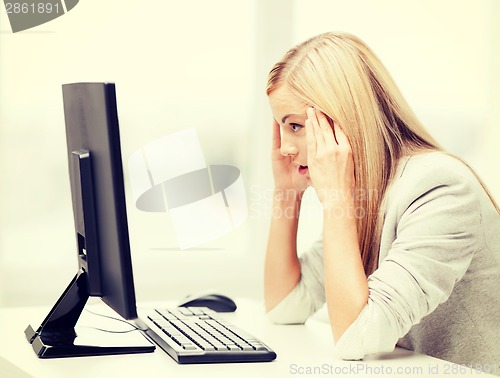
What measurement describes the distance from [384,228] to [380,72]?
33 cm

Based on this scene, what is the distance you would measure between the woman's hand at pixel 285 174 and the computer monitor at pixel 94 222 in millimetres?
542

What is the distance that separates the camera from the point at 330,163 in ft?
4.75

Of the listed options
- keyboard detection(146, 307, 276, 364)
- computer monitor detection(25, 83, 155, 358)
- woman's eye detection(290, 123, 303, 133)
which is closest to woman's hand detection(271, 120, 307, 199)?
woman's eye detection(290, 123, 303, 133)

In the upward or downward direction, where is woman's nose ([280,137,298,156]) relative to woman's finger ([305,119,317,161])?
downward

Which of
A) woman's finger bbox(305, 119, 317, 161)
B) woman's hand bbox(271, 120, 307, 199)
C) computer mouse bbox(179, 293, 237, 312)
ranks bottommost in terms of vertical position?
computer mouse bbox(179, 293, 237, 312)

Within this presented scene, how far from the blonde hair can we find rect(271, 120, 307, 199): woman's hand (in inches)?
8.5

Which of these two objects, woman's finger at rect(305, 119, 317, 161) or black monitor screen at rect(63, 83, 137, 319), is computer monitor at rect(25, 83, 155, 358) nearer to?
black monitor screen at rect(63, 83, 137, 319)

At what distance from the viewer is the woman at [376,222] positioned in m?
1.32

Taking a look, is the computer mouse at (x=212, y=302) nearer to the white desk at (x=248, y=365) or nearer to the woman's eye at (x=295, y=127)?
the white desk at (x=248, y=365)

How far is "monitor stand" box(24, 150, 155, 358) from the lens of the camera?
124 cm

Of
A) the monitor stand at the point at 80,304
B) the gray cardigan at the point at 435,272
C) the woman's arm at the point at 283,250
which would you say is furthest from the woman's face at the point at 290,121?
the monitor stand at the point at 80,304

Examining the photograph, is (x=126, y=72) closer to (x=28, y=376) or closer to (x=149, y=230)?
(x=149, y=230)

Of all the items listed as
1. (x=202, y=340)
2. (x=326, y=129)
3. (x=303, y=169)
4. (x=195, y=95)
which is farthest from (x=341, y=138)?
(x=195, y=95)

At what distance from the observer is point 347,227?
4.53 feet
